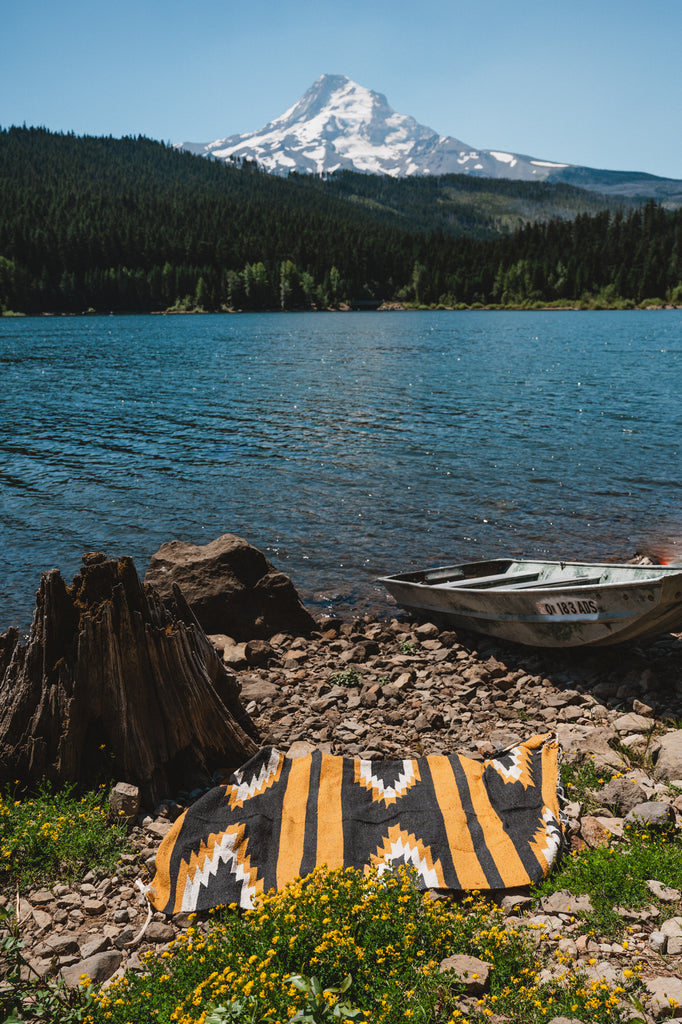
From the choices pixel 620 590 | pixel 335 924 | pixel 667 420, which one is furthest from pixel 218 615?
pixel 667 420

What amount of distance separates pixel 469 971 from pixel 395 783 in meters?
2.60

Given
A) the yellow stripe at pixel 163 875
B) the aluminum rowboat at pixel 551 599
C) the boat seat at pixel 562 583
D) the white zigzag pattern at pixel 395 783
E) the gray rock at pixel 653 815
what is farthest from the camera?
the boat seat at pixel 562 583

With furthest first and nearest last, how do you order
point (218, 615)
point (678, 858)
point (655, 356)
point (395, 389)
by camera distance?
point (655, 356) → point (395, 389) → point (218, 615) → point (678, 858)

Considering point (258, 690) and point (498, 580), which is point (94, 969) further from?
point (498, 580)

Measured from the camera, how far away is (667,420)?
34.5m

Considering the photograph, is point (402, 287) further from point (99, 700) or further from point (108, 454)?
point (99, 700)

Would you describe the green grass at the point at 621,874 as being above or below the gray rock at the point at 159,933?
above

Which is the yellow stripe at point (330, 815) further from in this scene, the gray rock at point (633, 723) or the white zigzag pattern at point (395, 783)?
the gray rock at point (633, 723)

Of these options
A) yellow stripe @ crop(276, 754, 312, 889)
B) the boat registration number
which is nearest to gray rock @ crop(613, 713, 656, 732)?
the boat registration number

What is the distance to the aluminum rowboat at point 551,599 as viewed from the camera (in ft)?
32.0

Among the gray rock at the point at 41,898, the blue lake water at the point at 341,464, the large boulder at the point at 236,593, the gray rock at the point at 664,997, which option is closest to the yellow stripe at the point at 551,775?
the gray rock at the point at 664,997

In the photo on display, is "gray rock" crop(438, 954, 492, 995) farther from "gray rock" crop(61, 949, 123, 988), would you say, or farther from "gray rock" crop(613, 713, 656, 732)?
"gray rock" crop(613, 713, 656, 732)

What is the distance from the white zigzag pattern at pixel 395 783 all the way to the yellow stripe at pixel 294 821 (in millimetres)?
658

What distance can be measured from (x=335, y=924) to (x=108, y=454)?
27.3m
